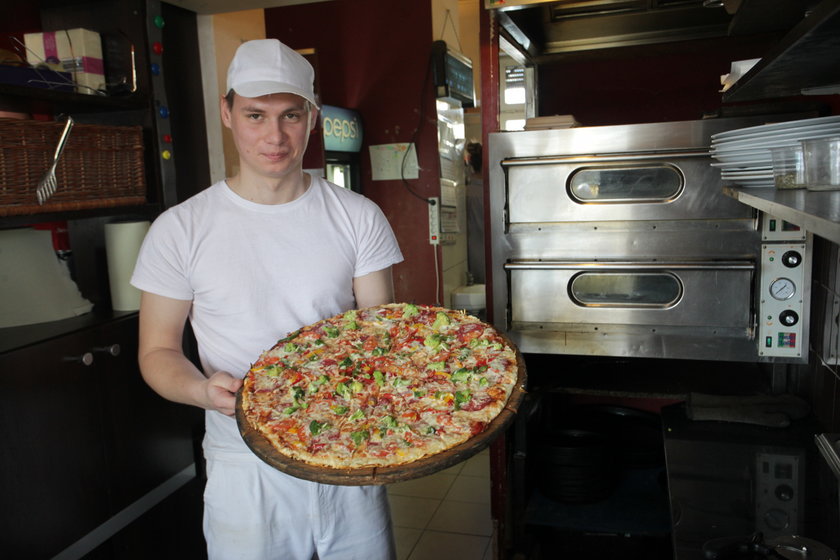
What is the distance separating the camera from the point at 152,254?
1.65 m

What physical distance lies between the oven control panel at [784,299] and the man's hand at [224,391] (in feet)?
5.80

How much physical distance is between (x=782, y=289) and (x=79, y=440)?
8.11 feet

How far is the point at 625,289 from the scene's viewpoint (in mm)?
2418

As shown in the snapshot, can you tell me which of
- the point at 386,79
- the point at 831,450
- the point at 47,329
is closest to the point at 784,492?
the point at 831,450

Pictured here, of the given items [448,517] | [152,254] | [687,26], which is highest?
[687,26]

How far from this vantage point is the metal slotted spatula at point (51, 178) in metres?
2.16

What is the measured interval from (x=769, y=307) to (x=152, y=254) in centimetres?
196

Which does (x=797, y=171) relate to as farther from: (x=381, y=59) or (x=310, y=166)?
(x=381, y=59)

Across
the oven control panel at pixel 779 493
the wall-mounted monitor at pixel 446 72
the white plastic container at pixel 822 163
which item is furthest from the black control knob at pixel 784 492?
the wall-mounted monitor at pixel 446 72

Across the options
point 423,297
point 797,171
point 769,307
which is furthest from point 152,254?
point 423,297

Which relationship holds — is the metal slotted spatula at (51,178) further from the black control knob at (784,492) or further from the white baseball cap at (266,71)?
the black control knob at (784,492)

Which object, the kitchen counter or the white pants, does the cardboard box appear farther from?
the white pants

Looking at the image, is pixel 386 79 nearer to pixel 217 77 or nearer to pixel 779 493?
pixel 217 77

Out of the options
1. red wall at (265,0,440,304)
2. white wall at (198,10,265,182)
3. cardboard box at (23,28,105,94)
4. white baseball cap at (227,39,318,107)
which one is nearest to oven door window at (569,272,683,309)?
white baseball cap at (227,39,318,107)
